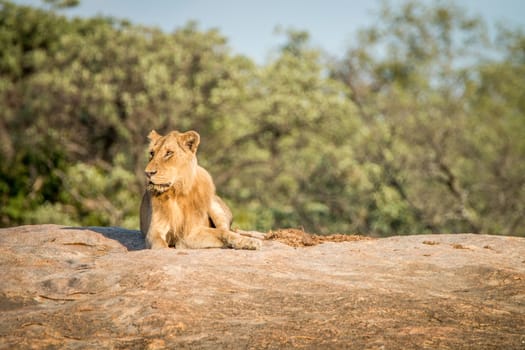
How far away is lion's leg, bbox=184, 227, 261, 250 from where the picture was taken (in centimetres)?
866

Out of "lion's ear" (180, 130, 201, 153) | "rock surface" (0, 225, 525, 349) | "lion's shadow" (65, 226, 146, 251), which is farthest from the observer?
"lion's shadow" (65, 226, 146, 251)

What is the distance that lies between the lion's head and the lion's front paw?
0.85 m

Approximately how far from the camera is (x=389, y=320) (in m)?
6.03

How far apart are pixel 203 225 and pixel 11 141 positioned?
21231 millimetres

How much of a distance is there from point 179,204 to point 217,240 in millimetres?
627

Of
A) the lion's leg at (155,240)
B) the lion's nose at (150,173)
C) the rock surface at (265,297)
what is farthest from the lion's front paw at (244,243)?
the lion's nose at (150,173)

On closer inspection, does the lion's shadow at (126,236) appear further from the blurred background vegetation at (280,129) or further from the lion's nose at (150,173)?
the blurred background vegetation at (280,129)

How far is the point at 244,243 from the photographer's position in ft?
28.4

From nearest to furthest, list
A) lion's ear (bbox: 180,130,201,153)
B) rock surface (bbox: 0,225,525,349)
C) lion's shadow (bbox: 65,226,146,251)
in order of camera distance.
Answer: rock surface (bbox: 0,225,525,349) → lion's ear (bbox: 180,130,201,153) → lion's shadow (bbox: 65,226,146,251)

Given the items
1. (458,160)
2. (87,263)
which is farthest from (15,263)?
(458,160)

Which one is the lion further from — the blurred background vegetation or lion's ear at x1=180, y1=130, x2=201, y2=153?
the blurred background vegetation

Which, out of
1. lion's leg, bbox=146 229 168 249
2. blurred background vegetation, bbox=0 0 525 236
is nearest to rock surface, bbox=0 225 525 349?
lion's leg, bbox=146 229 168 249

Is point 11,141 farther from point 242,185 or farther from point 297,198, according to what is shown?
point 297,198

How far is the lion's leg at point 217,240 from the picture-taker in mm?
8656
